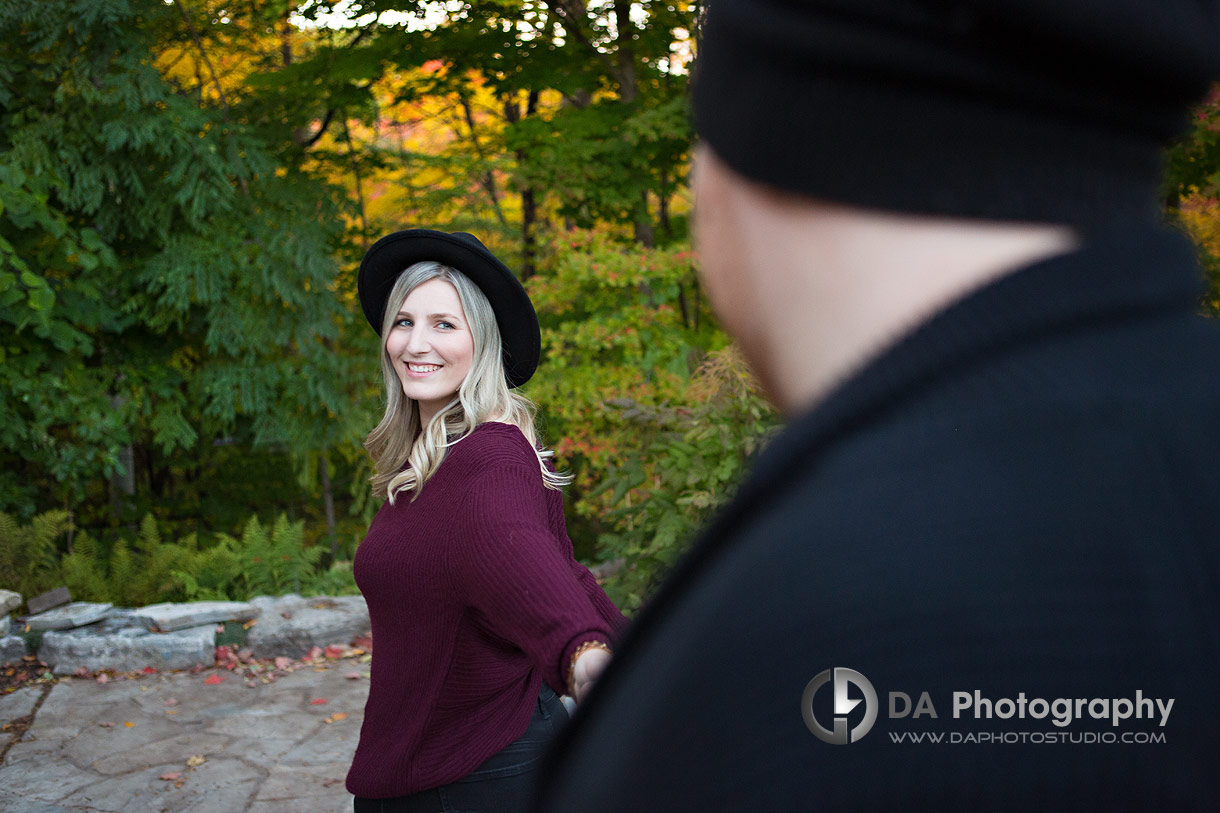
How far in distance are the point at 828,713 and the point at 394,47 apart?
810 cm

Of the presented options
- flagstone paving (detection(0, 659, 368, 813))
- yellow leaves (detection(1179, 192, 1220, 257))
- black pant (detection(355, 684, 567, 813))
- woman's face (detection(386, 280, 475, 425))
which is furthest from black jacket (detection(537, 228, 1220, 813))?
yellow leaves (detection(1179, 192, 1220, 257))

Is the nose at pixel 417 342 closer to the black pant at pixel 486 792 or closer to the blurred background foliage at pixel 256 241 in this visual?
the black pant at pixel 486 792

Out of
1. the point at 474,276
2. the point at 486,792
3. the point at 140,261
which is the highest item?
the point at 140,261

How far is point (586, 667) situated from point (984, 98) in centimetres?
133

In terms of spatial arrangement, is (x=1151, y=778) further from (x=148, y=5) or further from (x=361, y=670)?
(x=148, y=5)

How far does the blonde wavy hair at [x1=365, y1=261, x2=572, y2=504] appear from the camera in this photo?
2391 millimetres

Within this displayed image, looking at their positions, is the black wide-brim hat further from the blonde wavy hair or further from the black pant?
the black pant

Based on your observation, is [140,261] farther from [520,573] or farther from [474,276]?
[520,573]

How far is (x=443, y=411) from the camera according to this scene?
96.6 inches

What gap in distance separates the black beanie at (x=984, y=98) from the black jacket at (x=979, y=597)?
6 centimetres

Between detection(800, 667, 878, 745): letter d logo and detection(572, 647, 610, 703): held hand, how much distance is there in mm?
1195

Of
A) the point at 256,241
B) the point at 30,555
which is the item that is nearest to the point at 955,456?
the point at 256,241

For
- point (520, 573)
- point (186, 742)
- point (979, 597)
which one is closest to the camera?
point (979, 597)

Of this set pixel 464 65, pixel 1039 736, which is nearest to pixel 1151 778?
pixel 1039 736
